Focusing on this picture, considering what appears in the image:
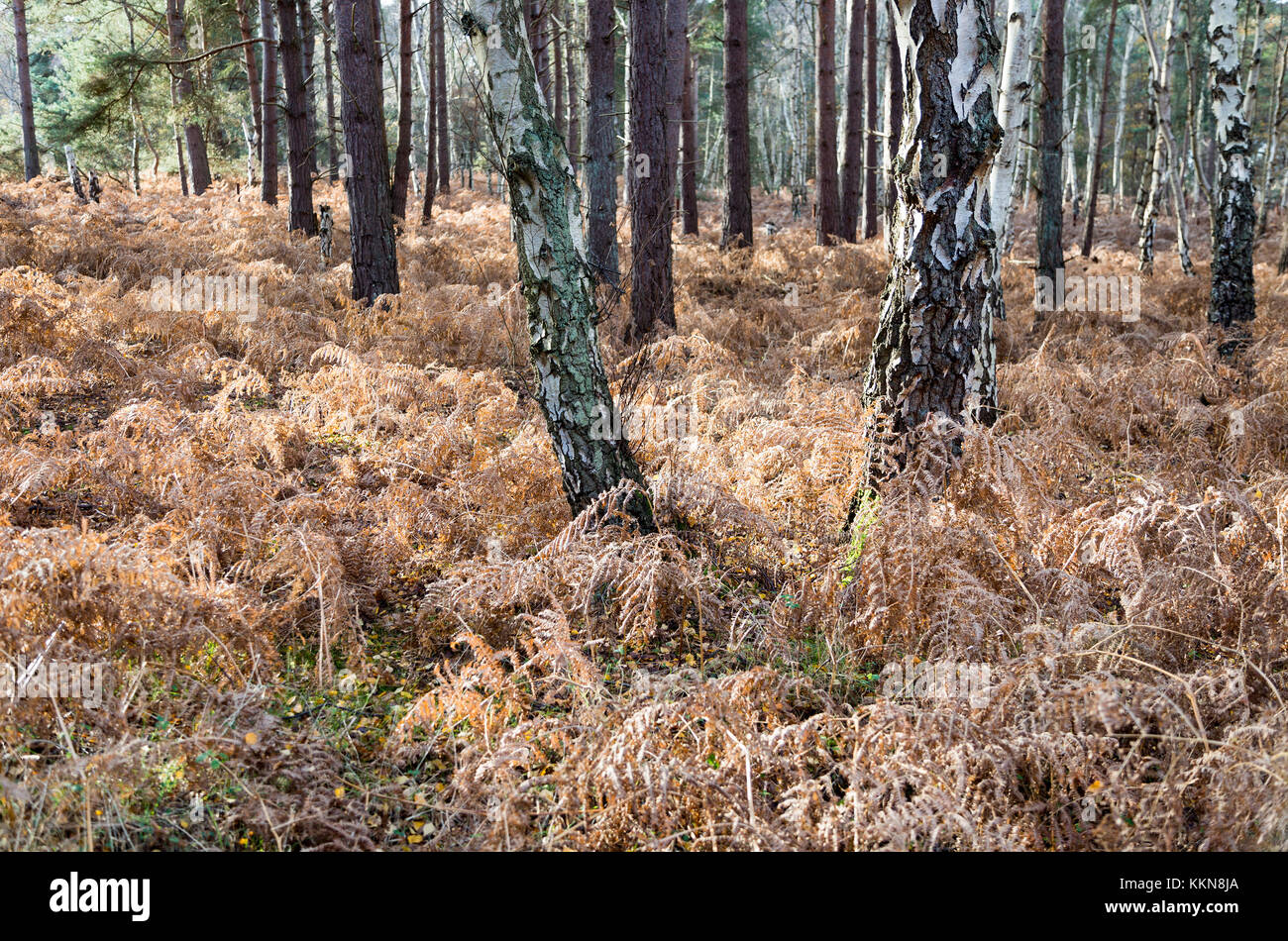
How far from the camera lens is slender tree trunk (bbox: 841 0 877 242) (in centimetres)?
1514

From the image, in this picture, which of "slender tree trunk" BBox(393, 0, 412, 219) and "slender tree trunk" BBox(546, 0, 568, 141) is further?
"slender tree trunk" BBox(393, 0, 412, 219)

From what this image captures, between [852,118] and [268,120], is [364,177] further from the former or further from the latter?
[852,118]

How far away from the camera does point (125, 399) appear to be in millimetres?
6004

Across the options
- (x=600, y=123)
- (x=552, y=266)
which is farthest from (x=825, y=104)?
(x=552, y=266)

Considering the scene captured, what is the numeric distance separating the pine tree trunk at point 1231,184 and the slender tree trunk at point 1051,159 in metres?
1.71

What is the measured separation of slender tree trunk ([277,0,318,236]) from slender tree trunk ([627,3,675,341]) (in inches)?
248

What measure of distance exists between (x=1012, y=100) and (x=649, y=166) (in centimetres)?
349

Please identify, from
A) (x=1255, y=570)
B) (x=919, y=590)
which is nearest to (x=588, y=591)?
(x=919, y=590)

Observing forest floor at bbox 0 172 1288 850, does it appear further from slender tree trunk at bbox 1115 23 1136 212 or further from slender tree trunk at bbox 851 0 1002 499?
slender tree trunk at bbox 1115 23 1136 212

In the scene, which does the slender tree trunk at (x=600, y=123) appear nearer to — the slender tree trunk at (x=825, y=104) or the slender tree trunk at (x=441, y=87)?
the slender tree trunk at (x=825, y=104)

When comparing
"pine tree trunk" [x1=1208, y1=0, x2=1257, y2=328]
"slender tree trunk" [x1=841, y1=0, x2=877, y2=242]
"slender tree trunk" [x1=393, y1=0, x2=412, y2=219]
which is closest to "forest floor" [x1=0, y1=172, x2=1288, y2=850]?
"pine tree trunk" [x1=1208, y1=0, x2=1257, y2=328]

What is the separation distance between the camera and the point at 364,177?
32.0ft

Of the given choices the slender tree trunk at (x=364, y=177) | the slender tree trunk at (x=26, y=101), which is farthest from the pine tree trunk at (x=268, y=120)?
the slender tree trunk at (x=26, y=101)
